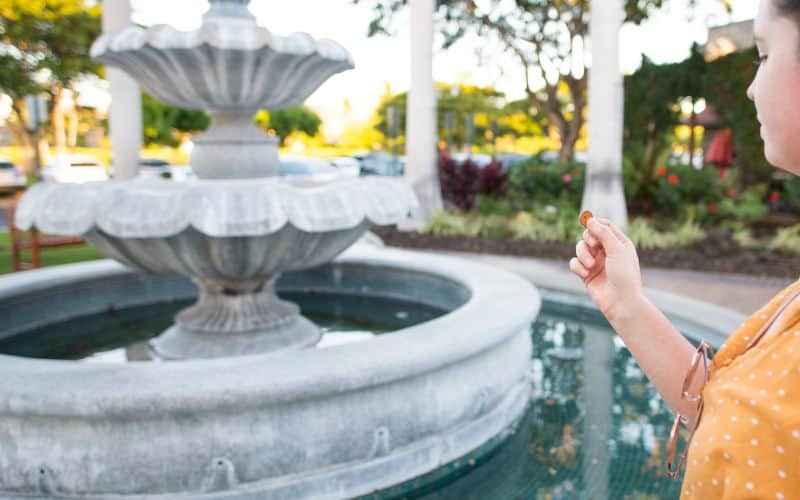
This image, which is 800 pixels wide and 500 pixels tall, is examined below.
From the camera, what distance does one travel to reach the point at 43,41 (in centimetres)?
2359

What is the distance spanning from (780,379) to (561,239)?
10.6 m

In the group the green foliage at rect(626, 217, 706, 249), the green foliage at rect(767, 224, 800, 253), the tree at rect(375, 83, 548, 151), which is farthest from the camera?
the tree at rect(375, 83, 548, 151)

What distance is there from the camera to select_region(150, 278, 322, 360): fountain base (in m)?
4.92

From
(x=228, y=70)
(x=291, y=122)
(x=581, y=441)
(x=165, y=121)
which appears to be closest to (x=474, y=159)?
(x=228, y=70)

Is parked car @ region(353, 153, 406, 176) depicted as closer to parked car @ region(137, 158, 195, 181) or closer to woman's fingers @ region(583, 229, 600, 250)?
parked car @ region(137, 158, 195, 181)

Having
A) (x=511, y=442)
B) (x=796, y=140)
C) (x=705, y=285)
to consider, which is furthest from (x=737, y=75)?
(x=796, y=140)

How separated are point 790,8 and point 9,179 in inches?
1073

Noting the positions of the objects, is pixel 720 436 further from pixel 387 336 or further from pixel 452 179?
pixel 452 179

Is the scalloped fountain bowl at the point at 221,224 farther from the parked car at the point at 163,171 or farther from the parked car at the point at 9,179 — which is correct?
the parked car at the point at 9,179

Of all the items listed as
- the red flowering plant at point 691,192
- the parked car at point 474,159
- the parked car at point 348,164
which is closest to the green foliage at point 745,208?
the red flowering plant at point 691,192

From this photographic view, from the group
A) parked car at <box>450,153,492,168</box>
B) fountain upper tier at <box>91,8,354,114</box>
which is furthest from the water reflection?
parked car at <box>450,153,492,168</box>

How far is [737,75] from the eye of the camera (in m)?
14.0

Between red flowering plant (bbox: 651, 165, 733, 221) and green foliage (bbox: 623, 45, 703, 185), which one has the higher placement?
green foliage (bbox: 623, 45, 703, 185)

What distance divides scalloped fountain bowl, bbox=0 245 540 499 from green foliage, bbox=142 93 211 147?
37.0 metres
